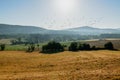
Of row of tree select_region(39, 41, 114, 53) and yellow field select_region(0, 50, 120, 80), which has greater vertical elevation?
row of tree select_region(39, 41, 114, 53)

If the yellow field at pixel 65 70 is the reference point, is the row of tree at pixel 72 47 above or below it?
above

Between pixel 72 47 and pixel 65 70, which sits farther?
pixel 72 47

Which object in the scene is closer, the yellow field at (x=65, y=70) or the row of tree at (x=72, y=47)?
the yellow field at (x=65, y=70)

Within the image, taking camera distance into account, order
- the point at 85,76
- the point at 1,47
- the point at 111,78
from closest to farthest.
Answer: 1. the point at 111,78
2. the point at 85,76
3. the point at 1,47

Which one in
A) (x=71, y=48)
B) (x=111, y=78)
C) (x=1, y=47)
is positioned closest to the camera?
(x=111, y=78)

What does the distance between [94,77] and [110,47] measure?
116m

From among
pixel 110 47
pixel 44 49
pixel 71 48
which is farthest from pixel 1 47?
pixel 110 47

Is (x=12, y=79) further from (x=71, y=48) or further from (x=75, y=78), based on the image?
(x=71, y=48)

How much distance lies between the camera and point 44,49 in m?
159

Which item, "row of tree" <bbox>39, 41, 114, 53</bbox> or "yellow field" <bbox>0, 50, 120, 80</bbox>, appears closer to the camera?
"yellow field" <bbox>0, 50, 120, 80</bbox>

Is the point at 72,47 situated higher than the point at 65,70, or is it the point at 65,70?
the point at 72,47

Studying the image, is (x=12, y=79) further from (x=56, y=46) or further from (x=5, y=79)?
(x=56, y=46)

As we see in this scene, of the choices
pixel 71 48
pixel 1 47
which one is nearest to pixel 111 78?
pixel 71 48

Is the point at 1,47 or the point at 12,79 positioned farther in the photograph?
the point at 1,47
